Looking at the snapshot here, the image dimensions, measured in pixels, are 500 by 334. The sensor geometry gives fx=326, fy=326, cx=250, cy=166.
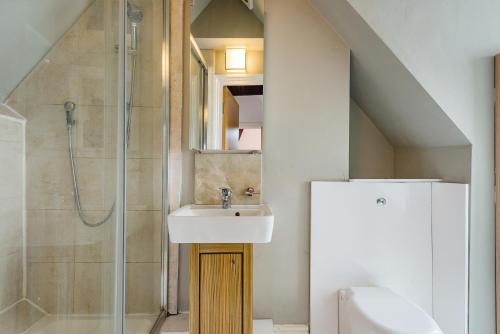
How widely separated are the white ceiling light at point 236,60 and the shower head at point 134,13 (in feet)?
1.76

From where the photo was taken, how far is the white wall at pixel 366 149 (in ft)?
7.58

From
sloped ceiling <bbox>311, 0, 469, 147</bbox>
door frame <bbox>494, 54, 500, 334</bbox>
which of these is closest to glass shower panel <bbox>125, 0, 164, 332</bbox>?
sloped ceiling <bbox>311, 0, 469, 147</bbox>

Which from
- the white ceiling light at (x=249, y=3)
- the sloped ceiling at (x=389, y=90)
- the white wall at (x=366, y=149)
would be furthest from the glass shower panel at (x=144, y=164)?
the white wall at (x=366, y=149)

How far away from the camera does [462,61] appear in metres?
1.68

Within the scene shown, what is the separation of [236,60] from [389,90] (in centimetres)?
92

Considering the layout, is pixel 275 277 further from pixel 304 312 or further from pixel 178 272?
pixel 178 272

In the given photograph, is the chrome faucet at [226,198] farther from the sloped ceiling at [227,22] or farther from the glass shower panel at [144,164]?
the sloped ceiling at [227,22]

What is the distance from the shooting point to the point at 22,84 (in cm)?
125

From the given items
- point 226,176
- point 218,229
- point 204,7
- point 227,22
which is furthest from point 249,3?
point 218,229

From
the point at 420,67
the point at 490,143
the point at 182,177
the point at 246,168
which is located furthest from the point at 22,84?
the point at 490,143

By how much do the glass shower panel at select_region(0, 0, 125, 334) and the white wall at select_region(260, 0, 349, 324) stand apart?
0.98 meters

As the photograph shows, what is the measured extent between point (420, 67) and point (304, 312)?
153 cm

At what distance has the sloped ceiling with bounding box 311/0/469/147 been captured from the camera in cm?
169

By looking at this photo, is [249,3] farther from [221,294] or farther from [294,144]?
[221,294]
